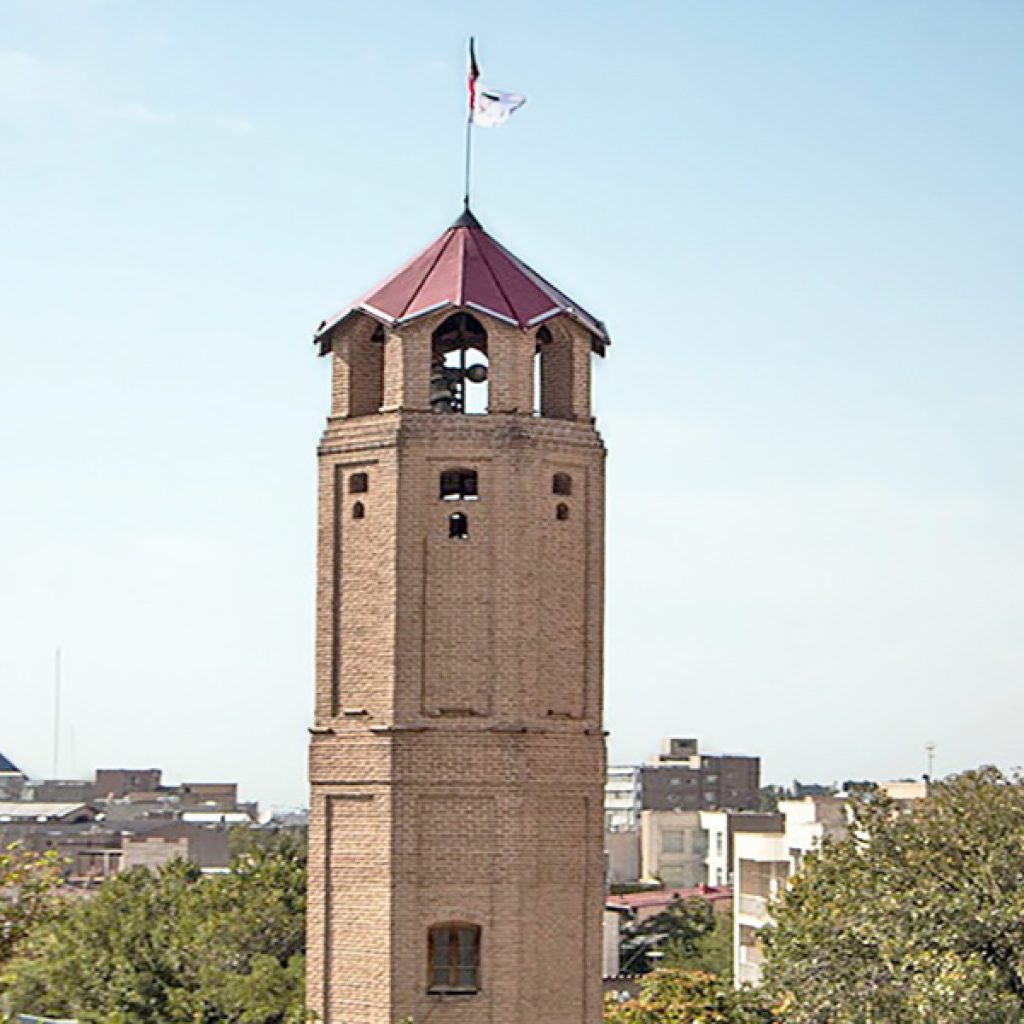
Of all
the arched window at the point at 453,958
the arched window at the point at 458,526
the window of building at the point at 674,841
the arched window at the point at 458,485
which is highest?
the arched window at the point at 458,485

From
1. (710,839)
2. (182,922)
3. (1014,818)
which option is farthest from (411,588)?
(710,839)

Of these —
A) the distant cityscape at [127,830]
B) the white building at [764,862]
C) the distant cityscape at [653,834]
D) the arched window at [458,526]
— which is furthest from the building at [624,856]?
the arched window at [458,526]

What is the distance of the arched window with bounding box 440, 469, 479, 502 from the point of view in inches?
1242

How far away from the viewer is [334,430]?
32.2 metres

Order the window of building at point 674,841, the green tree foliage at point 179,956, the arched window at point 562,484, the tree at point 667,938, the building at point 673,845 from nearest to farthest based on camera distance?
the arched window at point 562,484, the green tree foliage at point 179,956, the tree at point 667,938, the building at point 673,845, the window of building at point 674,841

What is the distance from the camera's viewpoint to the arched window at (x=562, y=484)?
31.7 meters

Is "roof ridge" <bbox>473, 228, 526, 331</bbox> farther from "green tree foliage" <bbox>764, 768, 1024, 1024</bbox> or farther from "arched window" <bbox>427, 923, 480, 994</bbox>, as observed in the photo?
"green tree foliage" <bbox>764, 768, 1024, 1024</bbox>

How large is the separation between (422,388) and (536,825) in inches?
245

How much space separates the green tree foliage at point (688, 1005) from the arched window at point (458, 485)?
1490cm

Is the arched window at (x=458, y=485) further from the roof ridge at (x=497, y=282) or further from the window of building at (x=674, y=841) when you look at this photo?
the window of building at (x=674, y=841)

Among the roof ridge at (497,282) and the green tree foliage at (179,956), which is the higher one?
the roof ridge at (497,282)

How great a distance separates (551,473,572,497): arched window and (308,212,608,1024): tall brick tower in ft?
0.14

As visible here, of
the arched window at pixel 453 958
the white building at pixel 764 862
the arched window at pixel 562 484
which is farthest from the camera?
the white building at pixel 764 862

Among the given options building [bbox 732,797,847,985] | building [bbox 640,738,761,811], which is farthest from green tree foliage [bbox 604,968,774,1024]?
building [bbox 640,738,761,811]
